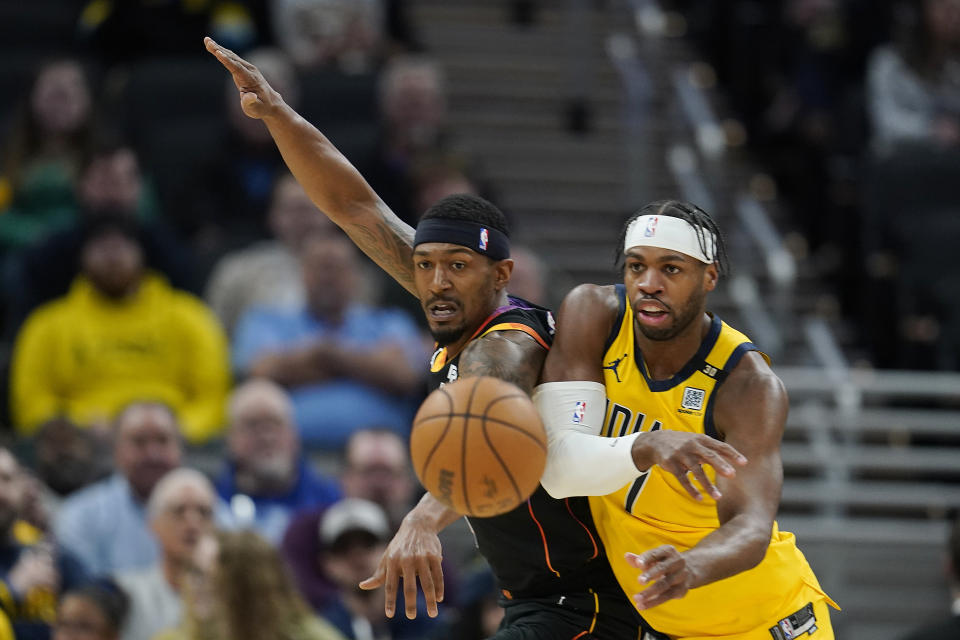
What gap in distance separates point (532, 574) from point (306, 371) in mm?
5013

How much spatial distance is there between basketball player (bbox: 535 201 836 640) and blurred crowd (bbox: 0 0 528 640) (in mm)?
2925

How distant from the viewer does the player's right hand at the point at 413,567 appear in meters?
5.83

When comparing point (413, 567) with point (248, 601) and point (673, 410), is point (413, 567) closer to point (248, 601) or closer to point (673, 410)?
point (673, 410)

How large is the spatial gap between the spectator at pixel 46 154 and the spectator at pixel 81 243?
38 cm

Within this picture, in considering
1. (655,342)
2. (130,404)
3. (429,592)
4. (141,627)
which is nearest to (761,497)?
(655,342)

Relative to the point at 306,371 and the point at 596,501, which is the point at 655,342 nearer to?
the point at 596,501

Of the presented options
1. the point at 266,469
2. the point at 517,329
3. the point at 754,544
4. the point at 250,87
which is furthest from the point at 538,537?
the point at 266,469

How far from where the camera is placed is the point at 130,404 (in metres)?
10.5

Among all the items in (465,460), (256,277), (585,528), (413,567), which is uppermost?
(256,277)

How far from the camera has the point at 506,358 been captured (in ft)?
19.1

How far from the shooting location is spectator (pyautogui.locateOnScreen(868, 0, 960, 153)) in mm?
13984

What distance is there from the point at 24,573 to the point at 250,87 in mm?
3929

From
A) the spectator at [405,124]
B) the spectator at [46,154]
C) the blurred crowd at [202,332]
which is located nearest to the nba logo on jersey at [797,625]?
the blurred crowd at [202,332]

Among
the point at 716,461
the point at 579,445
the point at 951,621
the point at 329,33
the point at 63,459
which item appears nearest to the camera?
the point at 716,461
